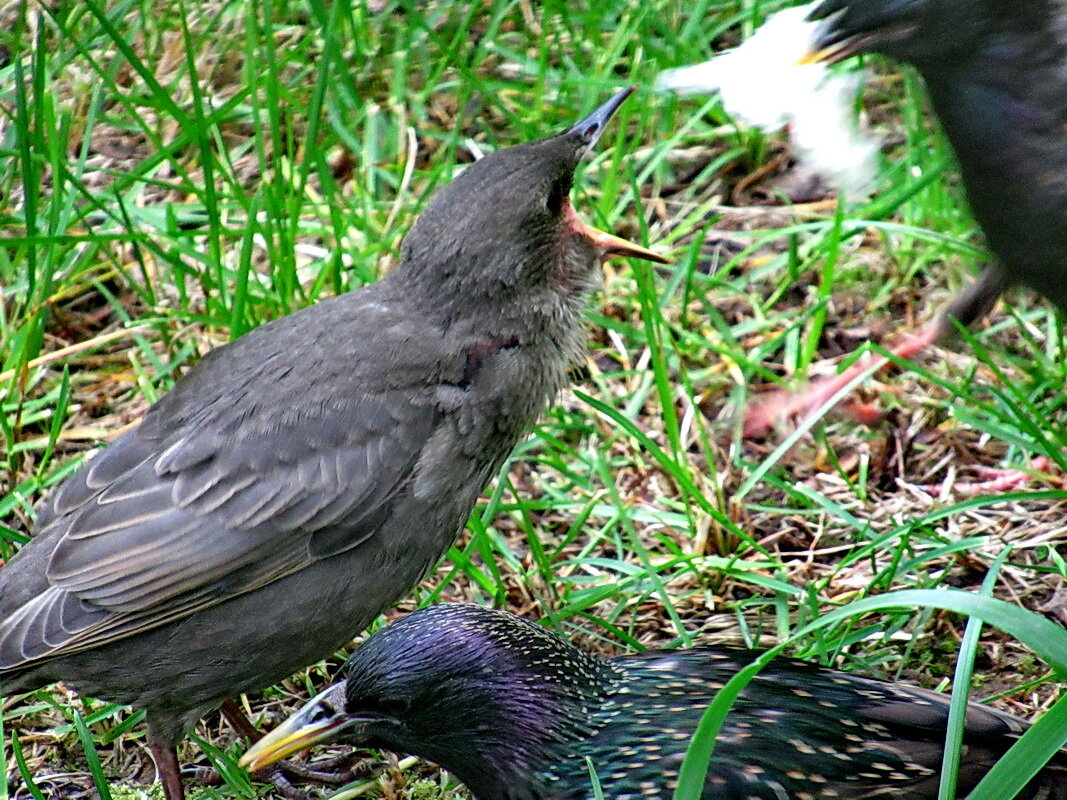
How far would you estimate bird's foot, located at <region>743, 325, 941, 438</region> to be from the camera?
4.62 meters

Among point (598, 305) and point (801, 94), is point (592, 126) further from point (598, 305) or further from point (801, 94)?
point (598, 305)

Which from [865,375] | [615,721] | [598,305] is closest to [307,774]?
[615,721]

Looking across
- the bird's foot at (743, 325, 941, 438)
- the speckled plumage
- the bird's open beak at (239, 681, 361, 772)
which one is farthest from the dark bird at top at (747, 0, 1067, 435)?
the bird's open beak at (239, 681, 361, 772)

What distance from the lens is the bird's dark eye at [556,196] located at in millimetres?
4328

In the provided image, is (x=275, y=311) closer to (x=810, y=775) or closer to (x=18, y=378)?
(x=18, y=378)

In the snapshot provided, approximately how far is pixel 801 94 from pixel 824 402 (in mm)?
928

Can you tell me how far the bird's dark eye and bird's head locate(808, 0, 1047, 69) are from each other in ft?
3.01

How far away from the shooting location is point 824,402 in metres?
4.72

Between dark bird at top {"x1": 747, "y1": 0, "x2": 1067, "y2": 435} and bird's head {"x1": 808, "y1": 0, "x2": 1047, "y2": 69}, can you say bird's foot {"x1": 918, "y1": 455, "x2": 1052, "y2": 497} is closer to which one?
dark bird at top {"x1": 747, "y1": 0, "x2": 1067, "y2": 435}

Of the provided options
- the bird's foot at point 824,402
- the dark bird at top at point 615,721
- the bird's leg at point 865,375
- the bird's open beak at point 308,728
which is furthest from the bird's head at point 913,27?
the bird's open beak at point 308,728

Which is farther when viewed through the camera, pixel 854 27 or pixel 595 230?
pixel 595 230

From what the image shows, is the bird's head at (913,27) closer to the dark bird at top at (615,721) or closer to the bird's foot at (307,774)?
the dark bird at top at (615,721)

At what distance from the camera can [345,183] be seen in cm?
631

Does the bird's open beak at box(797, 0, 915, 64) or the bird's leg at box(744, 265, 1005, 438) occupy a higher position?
the bird's open beak at box(797, 0, 915, 64)
